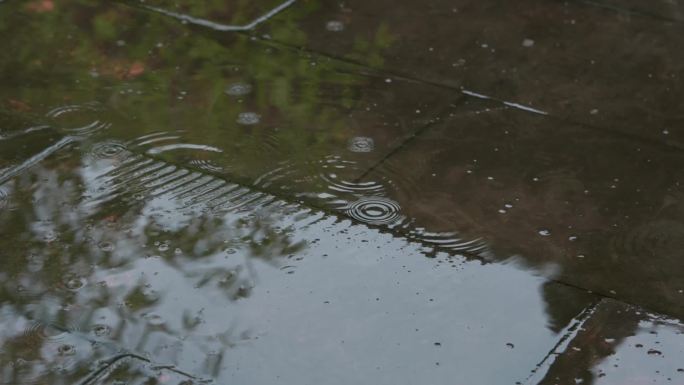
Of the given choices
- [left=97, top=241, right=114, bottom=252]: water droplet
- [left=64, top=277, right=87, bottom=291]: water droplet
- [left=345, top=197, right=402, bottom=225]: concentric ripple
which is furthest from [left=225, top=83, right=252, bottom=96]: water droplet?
[left=64, top=277, right=87, bottom=291]: water droplet

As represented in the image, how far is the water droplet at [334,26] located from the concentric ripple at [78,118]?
1225 millimetres

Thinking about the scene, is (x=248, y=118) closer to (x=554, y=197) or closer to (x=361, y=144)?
(x=361, y=144)

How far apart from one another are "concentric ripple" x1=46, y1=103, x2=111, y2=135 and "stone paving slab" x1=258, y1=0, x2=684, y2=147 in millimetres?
1021

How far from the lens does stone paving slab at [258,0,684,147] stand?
4.66 metres

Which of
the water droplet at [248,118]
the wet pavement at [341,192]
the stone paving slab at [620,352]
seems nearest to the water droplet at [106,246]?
the wet pavement at [341,192]

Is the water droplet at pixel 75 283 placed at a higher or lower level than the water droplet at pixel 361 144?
lower

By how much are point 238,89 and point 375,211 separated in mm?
1061

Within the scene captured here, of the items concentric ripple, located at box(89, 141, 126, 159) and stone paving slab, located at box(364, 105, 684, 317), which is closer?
stone paving slab, located at box(364, 105, 684, 317)

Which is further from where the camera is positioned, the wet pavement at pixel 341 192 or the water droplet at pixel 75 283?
the water droplet at pixel 75 283

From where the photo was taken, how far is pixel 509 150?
4320 millimetres

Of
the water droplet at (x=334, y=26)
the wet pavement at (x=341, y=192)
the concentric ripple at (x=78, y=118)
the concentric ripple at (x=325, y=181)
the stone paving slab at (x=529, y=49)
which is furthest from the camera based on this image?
the water droplet at (x=334, y=26)

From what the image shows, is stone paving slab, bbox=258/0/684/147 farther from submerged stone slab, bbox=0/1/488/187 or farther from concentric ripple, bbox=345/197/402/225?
concentric ripple, bbox=345/197/402/225

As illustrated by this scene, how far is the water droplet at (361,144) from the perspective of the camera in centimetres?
431

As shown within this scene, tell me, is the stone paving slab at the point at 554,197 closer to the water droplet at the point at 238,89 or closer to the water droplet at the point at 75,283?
the water droplet at the point at 238,89
